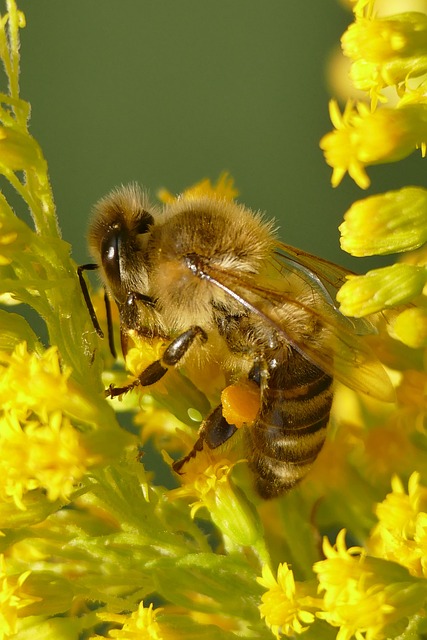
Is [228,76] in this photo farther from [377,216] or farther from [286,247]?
[377,216]

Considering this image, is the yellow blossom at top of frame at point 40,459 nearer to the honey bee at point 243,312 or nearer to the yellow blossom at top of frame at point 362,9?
the honey bee at point 243,312

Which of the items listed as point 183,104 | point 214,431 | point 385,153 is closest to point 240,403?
point 214,431

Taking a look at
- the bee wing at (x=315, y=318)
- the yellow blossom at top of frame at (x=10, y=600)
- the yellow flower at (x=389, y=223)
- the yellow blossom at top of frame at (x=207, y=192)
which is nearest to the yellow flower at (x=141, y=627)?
the yellow blossom at top of frame at (x=10, y=600)

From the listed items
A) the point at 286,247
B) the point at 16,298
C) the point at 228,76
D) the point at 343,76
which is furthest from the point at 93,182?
the point at 16,298

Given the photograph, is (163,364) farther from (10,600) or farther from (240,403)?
(10,600)

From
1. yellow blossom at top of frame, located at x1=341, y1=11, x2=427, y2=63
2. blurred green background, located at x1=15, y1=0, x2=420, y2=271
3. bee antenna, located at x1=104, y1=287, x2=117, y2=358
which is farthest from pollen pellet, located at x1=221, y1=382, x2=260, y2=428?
blurred green background, located at x1=15, y1=0, x2=420, y2=271
